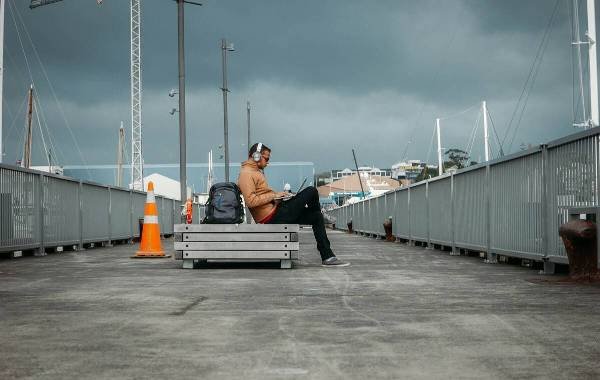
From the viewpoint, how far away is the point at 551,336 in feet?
14.5

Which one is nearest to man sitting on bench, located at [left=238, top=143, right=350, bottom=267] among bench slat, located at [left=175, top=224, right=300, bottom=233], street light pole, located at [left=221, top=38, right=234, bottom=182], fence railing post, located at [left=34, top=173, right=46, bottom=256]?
bench slat, located at [left=175, top=224, right=300, bottom=233]

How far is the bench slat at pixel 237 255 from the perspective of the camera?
32.9 feet

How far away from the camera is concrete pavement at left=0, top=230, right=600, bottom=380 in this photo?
3.58 m

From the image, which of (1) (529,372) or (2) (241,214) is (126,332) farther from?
(2) (241,214)

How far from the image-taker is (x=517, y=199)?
10.6 metres

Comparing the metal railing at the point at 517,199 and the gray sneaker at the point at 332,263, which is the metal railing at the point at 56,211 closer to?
the gray sneaker at the point at 332,263

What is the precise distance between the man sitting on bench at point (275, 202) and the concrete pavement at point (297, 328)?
1907mm

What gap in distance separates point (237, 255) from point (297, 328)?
5.46m

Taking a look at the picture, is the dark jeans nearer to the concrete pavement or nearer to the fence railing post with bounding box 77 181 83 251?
the concrete pavement

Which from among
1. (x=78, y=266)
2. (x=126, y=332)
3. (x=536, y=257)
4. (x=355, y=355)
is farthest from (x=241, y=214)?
(x=355, y=355)

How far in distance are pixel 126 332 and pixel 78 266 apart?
255 inches

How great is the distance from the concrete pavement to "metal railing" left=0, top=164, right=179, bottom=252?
454 cm

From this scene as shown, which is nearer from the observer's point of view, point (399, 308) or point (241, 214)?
point (399, 308)

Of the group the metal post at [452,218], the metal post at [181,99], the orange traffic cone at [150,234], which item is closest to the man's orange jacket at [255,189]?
the orange traffic cone at [150,234]
